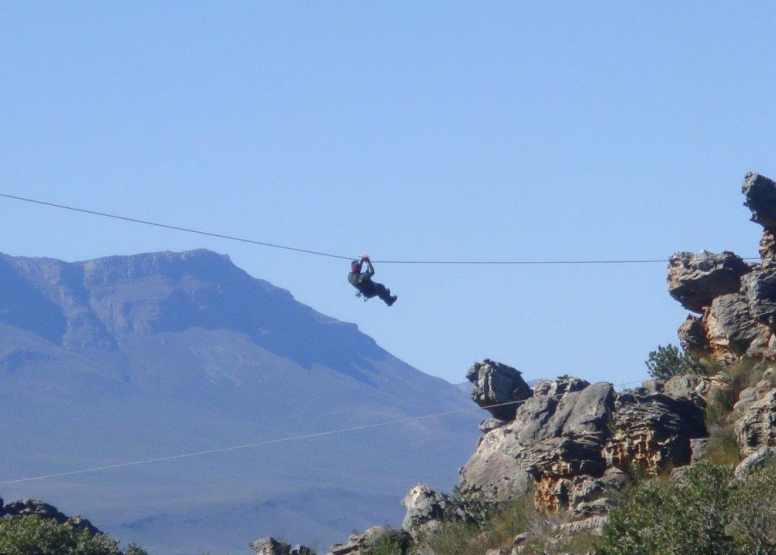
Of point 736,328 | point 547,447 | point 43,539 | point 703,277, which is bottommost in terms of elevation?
point 43,539

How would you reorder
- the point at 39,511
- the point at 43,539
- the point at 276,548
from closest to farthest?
the point at 43,539 → the point at 276,548 → the point at 39,511

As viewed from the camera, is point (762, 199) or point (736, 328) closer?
point (736, 328)

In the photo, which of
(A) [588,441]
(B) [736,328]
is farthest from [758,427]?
(B) [736,328]

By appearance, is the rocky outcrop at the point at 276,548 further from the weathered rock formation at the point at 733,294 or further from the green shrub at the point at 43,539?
the weathered rock formation at the point at 733,294

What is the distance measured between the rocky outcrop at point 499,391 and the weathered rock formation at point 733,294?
21.0 feet

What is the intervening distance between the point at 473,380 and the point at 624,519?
20011 millimetres

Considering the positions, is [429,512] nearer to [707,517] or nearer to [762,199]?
[762,199]

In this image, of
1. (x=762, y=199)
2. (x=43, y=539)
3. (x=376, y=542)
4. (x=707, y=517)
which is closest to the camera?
(x=707, y=517)

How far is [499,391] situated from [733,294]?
932 centimetres

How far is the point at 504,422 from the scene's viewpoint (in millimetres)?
48500

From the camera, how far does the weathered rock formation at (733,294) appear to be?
41.0 metres

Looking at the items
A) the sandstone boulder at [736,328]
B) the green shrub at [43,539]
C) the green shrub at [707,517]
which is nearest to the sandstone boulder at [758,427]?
the green shrub at [707,517]

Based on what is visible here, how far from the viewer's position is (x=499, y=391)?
160 feet

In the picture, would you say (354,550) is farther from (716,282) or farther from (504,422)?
(716,282)
